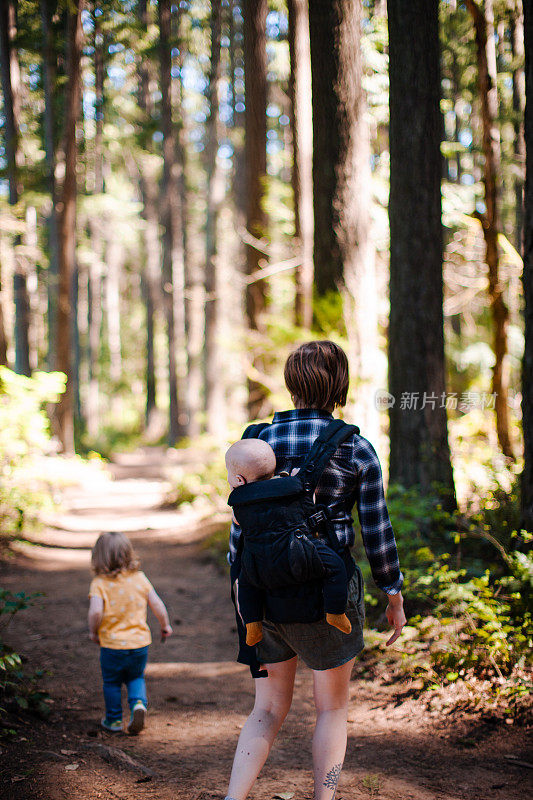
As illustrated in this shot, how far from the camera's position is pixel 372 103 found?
451 inches

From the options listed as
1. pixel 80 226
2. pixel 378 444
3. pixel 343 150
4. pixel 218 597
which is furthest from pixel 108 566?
pixel 80 226

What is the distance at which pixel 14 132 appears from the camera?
46.6 ft

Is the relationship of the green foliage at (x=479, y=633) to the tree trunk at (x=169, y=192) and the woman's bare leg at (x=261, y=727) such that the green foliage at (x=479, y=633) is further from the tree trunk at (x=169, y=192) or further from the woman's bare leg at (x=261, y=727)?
the tree trunk at (x=169, y=192)

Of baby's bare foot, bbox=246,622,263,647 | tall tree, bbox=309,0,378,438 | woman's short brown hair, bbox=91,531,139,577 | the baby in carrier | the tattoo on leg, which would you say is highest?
tall tree, bbox=309,0,378,438

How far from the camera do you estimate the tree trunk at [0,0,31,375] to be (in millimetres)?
14164

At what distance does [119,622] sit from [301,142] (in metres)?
9.44

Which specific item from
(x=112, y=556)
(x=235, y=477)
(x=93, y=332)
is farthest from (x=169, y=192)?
(x=235, y=477)

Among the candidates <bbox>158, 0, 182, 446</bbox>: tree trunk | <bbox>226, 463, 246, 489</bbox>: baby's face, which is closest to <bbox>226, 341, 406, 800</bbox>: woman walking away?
<bbox>226, 463, 246, 489</bbox>: baby's face

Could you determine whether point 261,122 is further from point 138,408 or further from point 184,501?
point 138,408

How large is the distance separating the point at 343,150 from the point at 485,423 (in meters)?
5.50

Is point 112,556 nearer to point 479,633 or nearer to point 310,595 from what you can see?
point 310,595

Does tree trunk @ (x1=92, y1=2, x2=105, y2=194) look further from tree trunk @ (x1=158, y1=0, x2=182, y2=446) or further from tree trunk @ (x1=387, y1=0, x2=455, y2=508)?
tree trunk @ (x1=387, y1=0, x2=455, y2=508)

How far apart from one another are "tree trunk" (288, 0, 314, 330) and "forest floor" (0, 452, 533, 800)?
606 cm

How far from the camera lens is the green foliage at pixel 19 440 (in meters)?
8.09
